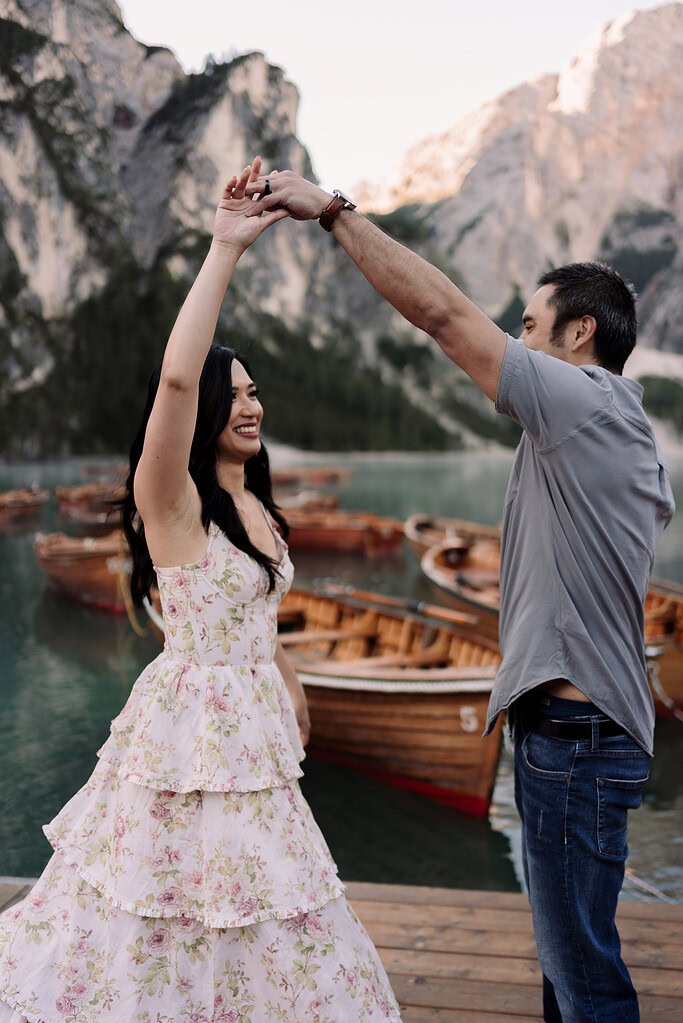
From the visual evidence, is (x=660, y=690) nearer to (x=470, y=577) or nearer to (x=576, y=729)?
(x=470, y=577)

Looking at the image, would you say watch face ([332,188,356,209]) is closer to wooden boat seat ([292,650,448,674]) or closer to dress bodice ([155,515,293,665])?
dress bodice ([155,515,293,665])

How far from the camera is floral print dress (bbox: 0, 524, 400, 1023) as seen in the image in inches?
56.4

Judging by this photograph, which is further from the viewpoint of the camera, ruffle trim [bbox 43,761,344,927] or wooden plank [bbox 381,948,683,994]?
wooden plank [bbox 381,948,683,994]

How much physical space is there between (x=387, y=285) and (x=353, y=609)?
5.51 meters

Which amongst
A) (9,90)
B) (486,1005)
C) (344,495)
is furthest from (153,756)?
(344,495)

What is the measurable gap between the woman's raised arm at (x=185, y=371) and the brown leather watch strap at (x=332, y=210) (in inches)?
4.0

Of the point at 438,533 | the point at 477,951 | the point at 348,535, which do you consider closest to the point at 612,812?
the point at 477,951

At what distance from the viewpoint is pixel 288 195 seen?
1.42 meters

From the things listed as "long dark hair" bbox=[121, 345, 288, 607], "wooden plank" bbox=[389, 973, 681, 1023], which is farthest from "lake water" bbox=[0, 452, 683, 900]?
"long dark hair" bbox=[121, 345, 288, 607]

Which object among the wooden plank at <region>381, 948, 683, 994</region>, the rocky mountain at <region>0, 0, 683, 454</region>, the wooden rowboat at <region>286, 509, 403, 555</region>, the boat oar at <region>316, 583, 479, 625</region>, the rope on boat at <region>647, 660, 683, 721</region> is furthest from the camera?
the wooden rowboat at <region>286, 509, 403, 555</region>

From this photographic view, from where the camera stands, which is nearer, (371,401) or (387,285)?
(387,285)

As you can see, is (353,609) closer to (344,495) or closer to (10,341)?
(10,341)

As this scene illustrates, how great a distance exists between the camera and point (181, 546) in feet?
4.92

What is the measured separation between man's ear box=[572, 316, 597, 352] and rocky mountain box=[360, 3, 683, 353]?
65970 millimetres
